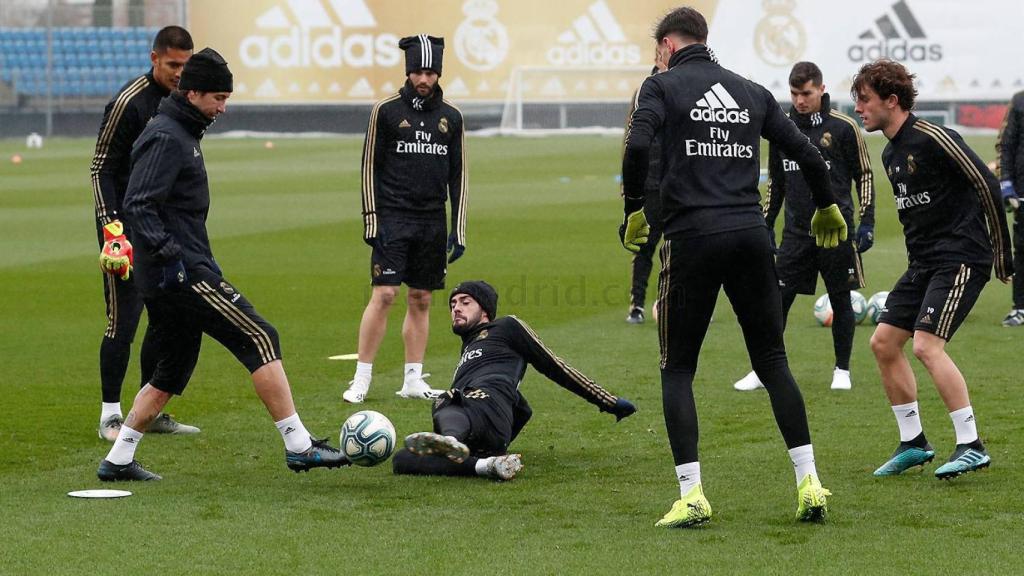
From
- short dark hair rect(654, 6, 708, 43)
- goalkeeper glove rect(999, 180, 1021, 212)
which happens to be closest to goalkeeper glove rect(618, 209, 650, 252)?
short dark hair rect(654, 6, 708, 43)

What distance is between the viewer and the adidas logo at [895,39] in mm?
44219

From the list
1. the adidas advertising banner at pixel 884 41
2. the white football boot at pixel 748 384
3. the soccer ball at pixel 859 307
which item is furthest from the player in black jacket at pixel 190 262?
the adidas advertising banner at pixel 884 41

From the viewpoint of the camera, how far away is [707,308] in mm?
6051

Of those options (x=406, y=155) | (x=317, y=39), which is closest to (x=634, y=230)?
(x=406, y=155)

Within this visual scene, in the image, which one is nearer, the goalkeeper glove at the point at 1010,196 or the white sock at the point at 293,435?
the white sock at the point at 293,435

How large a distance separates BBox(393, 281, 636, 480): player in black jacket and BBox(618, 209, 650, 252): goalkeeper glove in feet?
4.43

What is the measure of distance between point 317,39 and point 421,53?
3962 centimetres

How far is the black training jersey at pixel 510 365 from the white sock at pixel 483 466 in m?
0.51

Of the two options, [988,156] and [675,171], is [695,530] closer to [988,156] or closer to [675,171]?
[675,171]

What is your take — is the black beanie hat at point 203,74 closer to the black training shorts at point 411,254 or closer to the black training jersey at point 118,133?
the black training jersey at point 118,133

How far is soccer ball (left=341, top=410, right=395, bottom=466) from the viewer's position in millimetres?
6930

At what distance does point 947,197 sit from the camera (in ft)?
22.7

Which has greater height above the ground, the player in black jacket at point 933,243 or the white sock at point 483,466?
the player in black jacket at point 933,243

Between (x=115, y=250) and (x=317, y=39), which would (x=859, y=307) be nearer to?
(x=115, y=250)
